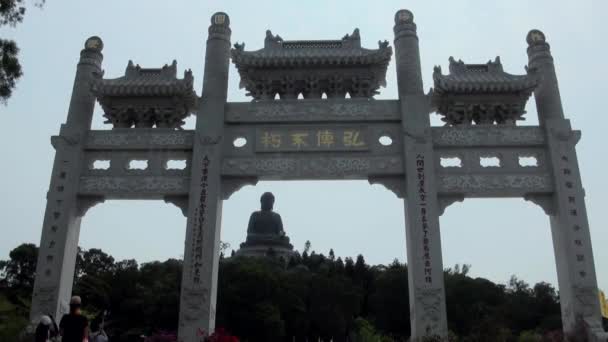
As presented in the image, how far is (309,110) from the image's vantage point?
10961 mm

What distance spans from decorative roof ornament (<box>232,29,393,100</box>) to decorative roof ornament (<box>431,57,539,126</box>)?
132 centimetres

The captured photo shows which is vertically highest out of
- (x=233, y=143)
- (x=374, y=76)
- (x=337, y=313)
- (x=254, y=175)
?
(x=374, y=76)

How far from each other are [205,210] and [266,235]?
70.1 feet

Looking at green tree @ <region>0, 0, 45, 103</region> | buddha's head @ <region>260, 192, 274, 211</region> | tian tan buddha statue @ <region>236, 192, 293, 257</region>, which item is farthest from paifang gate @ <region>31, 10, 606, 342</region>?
buddha's head @ <region>260, 192, 274, 211</region>

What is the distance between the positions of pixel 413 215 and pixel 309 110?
286cm

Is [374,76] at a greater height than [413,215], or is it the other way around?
[374,76]

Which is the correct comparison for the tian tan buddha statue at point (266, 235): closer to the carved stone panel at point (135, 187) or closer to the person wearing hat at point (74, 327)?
the carved stone panel at point (135, 187)

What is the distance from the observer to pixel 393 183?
10367mm

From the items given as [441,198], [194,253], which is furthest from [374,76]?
[194,253]

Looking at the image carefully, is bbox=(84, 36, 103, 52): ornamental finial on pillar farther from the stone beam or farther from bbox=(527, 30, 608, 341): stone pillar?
bbox=(527, 30, 608, 341): stone pillar

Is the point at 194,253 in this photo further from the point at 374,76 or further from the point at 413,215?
the point at 374,76

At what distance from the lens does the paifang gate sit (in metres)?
9.73

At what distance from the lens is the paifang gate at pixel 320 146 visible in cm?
973

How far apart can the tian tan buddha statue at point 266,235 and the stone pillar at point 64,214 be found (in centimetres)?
1982
